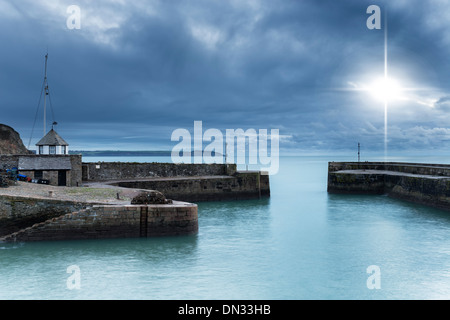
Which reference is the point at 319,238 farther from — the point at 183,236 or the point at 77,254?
the point at 77,254

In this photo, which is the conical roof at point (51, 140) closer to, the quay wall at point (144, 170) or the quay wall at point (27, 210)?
the quay wall at point (144, 170)

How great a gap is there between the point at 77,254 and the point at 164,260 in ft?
9.05

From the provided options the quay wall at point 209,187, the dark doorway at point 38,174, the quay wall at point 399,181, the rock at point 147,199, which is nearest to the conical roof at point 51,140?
the dark doorway at point 38,174

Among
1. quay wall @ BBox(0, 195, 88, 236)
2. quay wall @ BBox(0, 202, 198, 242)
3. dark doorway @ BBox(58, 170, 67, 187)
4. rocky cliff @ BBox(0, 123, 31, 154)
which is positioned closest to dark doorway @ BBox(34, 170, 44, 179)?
dark doorway @ BBox(58, 170, 67, 187)

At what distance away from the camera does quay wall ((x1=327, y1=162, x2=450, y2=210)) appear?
23484 millimetres

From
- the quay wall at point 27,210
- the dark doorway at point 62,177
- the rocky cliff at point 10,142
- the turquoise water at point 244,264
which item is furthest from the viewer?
the rocky cliff at point 10,142

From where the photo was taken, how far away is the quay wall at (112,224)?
45.1 feet

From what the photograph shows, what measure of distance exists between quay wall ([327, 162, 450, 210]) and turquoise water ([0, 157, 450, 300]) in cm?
410

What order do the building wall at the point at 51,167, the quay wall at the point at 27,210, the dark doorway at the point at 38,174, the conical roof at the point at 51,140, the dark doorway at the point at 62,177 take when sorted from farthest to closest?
the conical roof at the point at 51,140 < the dark doorway at the point at 62,177 < the dark doorway at the point at 38,174 < the building wall at the point at 51,167 < the quay wall at the point at 27,210

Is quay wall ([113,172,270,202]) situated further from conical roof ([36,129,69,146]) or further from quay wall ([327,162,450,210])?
quay wall ([327,162,450,210])

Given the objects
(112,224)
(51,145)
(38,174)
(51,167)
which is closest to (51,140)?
(51,145)

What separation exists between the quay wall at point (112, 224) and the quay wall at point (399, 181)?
52.2 ft

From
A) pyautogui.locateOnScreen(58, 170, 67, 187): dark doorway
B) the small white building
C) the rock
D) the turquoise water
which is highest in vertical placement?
the small white building
